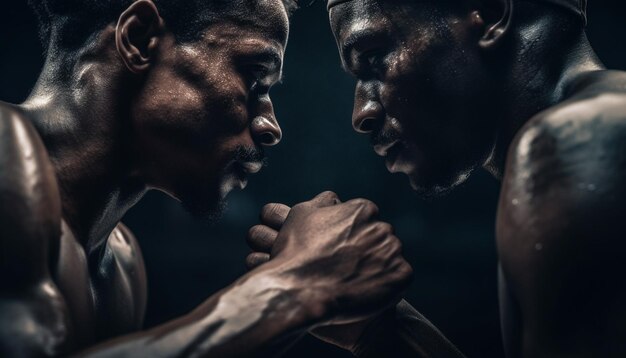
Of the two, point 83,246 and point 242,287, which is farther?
point 83,246

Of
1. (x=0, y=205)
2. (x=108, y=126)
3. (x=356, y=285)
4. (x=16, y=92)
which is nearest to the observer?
(x=0, y=205)

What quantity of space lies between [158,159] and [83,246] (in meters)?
0.22

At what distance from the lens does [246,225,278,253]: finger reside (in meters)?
1.44

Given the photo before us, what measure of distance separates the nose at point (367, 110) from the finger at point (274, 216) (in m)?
0.27

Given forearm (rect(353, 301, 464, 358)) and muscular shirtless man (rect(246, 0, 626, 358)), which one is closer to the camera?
muscular shirtless man (rect(246, 0, 626, 358))

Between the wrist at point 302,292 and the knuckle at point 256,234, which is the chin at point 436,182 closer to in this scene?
the knuckle at point 256,234

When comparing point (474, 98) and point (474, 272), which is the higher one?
point (474, 98)

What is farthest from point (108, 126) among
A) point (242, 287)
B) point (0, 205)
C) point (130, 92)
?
point (242, 287)

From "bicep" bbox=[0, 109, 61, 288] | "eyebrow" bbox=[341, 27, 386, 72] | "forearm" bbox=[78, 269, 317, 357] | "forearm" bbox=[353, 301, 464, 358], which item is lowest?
"forearm" bbox=[353, 301, 464, 358]

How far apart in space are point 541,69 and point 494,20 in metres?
0.16

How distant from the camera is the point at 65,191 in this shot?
51.6 inches

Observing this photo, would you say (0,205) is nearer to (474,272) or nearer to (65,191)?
(65,191)

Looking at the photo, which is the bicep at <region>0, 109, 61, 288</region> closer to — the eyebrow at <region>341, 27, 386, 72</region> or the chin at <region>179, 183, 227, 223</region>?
the chin at <region>179, 183, 227, 223</region>

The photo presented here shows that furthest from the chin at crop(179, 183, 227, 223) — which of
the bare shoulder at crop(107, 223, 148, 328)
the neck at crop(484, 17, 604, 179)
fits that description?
the neck at crop(484, 17, 604, 179)
